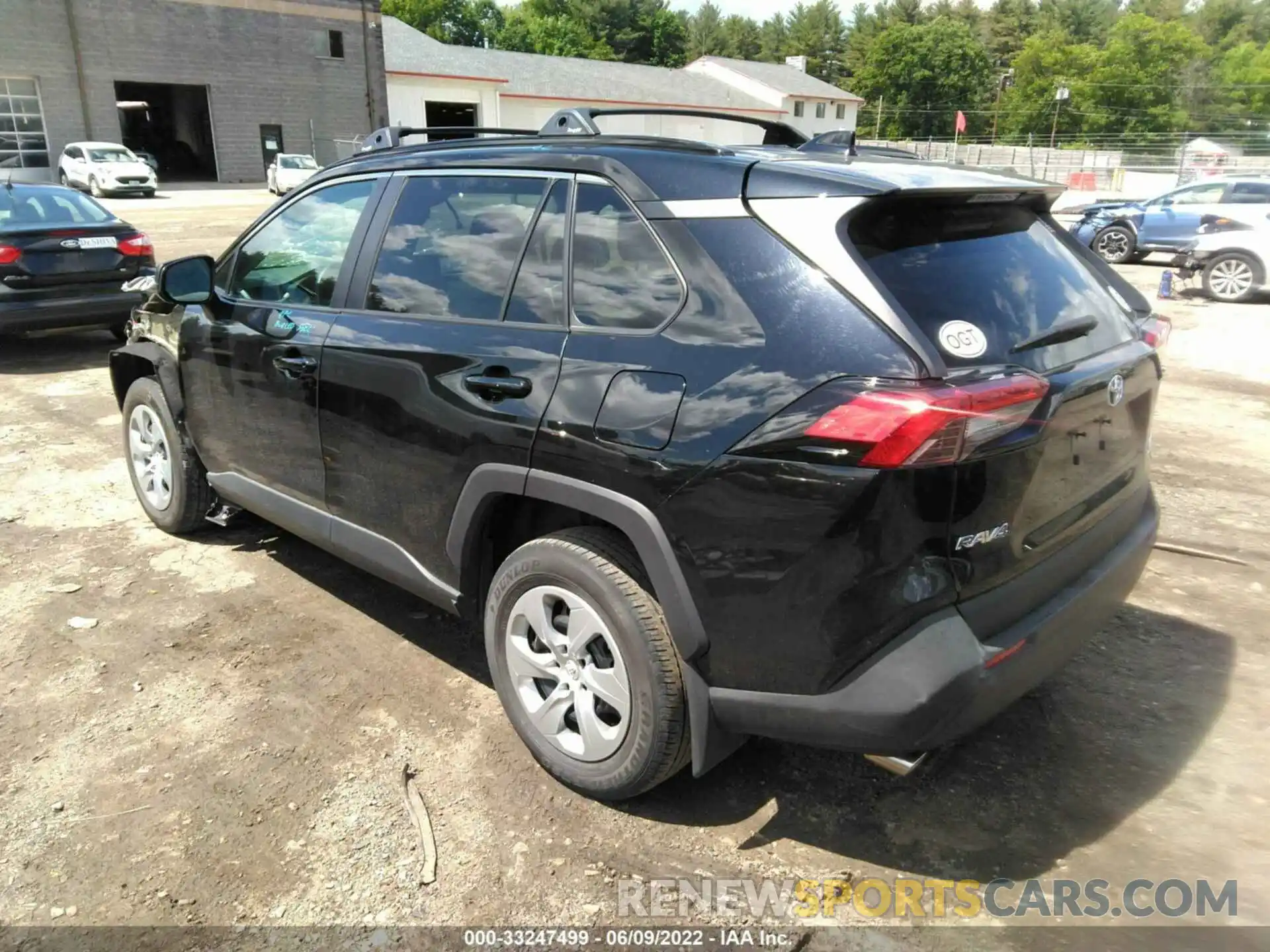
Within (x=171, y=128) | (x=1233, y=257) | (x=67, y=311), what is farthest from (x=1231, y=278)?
(x=171, y=128)

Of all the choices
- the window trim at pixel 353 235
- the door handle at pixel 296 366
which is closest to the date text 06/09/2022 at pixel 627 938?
the door handle at pixel 296 366

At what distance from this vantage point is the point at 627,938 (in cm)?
238

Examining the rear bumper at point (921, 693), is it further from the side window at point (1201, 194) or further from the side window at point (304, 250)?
the side window at point (1201, 194)

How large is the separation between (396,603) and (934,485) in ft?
8.99

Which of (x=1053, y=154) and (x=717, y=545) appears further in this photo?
(x=1053, y=154)

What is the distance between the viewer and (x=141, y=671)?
361cm

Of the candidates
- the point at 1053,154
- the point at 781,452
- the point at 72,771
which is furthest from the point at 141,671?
the point at 1053,154

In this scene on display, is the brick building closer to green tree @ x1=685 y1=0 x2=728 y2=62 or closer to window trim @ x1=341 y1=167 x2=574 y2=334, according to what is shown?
window trim @ x1=341 y1=167 x2=574 y2=334

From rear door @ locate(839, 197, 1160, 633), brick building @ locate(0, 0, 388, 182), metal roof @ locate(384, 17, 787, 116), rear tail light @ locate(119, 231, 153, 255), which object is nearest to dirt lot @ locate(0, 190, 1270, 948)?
rear door @ locate(839, 197, 1160, 633)

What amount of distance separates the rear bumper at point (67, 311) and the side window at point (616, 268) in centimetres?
718

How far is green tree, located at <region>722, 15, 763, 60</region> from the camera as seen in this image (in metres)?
103

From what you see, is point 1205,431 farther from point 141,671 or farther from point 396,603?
point 141,671

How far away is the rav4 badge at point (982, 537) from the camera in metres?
2.23

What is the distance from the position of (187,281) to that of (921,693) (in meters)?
3.49
